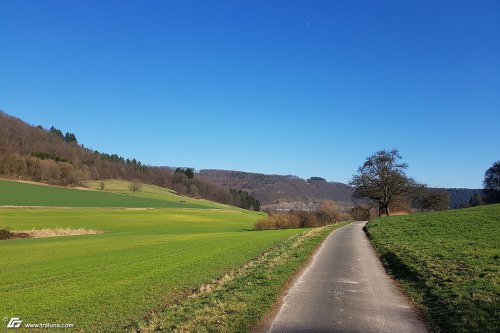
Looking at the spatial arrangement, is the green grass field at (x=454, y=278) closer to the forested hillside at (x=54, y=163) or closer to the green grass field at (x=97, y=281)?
the green grass field at (x=97, y=281)

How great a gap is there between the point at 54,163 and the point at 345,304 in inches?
5092

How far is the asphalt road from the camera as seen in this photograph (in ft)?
28.0

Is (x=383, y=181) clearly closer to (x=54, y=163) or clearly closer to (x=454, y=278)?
(x=454, y=278)

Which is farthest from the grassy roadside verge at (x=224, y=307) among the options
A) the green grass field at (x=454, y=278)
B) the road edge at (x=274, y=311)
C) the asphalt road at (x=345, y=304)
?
the green grass field at (x=454, y=278)

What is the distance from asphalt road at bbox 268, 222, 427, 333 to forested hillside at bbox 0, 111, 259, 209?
11717cm

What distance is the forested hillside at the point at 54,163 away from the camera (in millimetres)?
116250

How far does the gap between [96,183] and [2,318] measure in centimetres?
14081

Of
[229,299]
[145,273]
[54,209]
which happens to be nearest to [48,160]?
[54,209]

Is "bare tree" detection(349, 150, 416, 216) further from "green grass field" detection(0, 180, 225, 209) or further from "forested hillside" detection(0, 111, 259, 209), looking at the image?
"forested hillside" detection(0, 111, 259, 209)

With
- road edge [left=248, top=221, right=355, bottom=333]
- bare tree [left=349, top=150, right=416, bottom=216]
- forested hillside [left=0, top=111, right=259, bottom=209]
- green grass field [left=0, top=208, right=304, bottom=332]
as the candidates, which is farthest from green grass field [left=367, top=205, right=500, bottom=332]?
forested hillside [left=0, top=111, right=259, bottom=209]

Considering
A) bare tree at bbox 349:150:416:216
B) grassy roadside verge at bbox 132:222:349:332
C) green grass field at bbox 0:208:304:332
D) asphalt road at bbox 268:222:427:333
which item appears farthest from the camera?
bare tree at bbox 349:150:416:216

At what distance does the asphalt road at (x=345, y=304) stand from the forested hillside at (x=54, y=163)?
384 feet

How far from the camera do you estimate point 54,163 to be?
12350 centimetres

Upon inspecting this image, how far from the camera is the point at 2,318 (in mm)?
11602
